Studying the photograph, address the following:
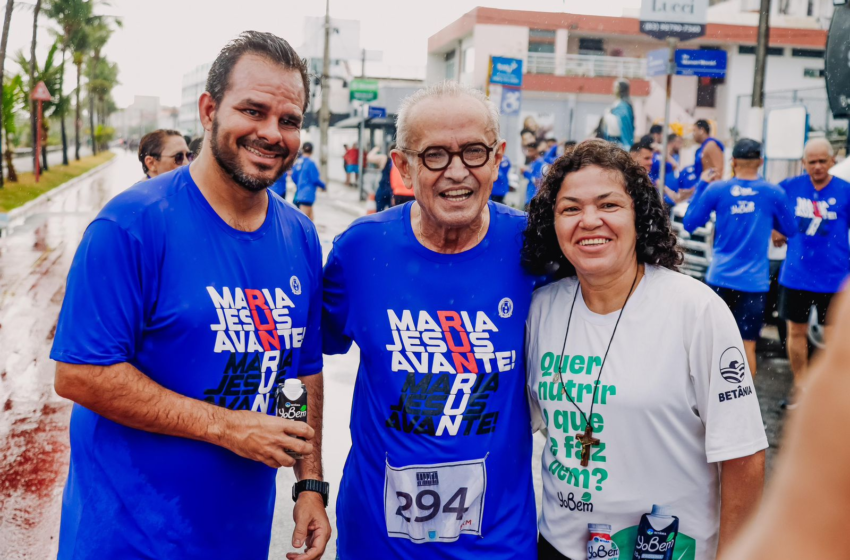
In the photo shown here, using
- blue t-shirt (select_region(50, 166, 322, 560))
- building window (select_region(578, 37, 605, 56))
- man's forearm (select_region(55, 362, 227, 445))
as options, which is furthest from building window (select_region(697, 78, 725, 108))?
man's forearm (select_region(55, 362, 227, 445))

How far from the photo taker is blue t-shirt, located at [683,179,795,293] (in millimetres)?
6973

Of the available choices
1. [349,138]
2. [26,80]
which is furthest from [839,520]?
[349,138]

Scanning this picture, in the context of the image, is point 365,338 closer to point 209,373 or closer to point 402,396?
point 402,396

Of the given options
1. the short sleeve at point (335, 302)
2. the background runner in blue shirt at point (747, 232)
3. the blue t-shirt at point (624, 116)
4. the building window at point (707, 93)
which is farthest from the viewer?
the building window at point (707, 93)

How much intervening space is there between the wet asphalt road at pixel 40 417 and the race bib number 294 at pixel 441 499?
7.09 ft

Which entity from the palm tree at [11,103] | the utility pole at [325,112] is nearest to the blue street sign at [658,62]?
the utility pole at [325,112]

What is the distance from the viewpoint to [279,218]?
8.15 feet

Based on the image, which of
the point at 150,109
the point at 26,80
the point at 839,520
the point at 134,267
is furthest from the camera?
the point at 150,109

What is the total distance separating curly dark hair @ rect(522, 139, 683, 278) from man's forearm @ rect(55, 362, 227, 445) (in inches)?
43.7

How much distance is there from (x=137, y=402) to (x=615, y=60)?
43.4 meters

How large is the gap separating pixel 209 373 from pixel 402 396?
587 mm

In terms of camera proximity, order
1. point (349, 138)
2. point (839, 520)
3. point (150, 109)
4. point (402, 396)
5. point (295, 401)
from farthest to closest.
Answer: point (150, 109) < point (349, 138) < point (402, 396) < point (295, 401) < point (839, 520)

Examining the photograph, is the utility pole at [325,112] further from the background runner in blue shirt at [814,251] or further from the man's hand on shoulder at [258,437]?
the man's hand on shoulder at [258,437]

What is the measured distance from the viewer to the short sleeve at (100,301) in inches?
79.2
